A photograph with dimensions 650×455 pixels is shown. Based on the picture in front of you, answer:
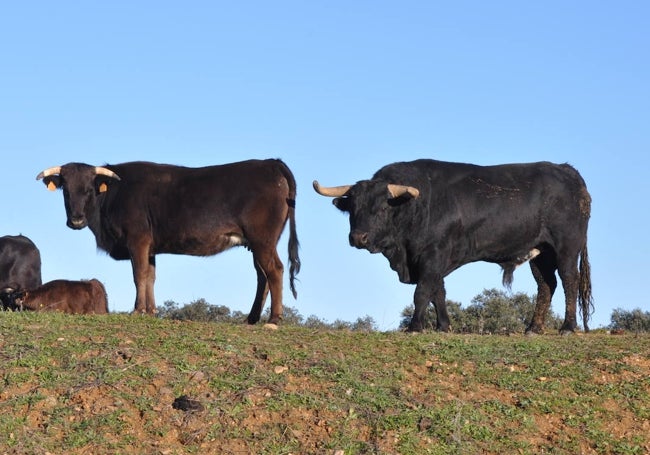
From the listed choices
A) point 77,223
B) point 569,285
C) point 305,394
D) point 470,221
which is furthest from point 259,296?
point 305,394

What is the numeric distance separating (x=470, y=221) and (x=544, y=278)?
1677 millimetres

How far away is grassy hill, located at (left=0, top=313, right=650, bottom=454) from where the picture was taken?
9859 mm

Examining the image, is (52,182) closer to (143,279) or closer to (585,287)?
(143,279)

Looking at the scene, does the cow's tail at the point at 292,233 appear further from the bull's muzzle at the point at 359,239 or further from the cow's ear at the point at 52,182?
the cow's ear at the point at 52,182

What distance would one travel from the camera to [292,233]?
15695mm

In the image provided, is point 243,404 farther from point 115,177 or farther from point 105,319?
point 115,177

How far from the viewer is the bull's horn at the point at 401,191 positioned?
14.9m

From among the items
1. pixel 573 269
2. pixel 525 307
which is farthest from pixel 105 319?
pixel 525 307

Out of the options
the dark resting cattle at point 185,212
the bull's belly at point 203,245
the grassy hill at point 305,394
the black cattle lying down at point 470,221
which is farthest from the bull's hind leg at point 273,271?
the grassy hill at point 305,394

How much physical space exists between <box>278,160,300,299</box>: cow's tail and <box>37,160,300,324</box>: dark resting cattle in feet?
0.05

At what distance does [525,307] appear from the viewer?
2252cm

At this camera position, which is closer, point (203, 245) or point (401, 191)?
point (401, 191)

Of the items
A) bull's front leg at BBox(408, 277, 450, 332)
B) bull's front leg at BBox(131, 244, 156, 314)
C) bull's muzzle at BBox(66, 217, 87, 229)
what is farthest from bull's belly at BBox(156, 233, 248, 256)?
bull's front leg at BBox(408, 277, 450, 332)

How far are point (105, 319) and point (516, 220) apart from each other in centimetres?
571
